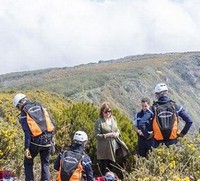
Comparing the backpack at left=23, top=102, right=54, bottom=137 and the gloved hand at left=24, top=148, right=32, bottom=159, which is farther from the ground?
the backpack at left=23, top=102, right=54, bottom=137

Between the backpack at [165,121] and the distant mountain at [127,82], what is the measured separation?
61674mm

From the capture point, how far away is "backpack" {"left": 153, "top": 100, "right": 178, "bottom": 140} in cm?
747

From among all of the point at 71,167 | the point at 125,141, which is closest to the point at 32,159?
the point at 71,167

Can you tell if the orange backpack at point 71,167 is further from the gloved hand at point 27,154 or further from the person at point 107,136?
the person at point 107,136

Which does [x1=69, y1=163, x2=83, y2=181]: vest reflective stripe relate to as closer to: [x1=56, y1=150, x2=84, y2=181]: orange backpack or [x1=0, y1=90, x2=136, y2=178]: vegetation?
[x1=56, y1=150, x2=84, y2=181]: orange backpack

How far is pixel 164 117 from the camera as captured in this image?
24.5ft

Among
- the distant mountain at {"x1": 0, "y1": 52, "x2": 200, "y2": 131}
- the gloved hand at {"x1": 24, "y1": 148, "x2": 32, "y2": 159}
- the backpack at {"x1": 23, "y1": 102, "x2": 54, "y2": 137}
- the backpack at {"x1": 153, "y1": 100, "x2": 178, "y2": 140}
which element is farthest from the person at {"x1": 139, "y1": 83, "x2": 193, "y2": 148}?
the distant mountain at {"x1": 0, "y1": 52, "x2": 200, "y2": 131}

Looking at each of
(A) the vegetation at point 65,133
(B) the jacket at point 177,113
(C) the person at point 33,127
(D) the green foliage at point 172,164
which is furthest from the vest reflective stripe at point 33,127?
(D) the green foliage at point 172,164

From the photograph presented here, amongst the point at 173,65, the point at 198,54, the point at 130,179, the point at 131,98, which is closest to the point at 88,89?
the point at 131,98

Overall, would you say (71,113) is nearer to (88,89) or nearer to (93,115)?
(93,115)

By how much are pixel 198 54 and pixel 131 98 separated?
183 feet

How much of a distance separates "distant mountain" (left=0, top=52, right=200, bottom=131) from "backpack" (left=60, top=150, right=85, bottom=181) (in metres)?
62.4

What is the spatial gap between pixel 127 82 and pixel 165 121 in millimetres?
106419

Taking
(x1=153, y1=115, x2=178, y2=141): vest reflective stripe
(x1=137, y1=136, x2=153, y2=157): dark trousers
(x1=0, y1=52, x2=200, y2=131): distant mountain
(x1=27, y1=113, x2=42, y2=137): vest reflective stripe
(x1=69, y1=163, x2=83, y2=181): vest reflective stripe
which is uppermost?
(x1=0, y1=52, x2=200, y2=131): distant mountain
